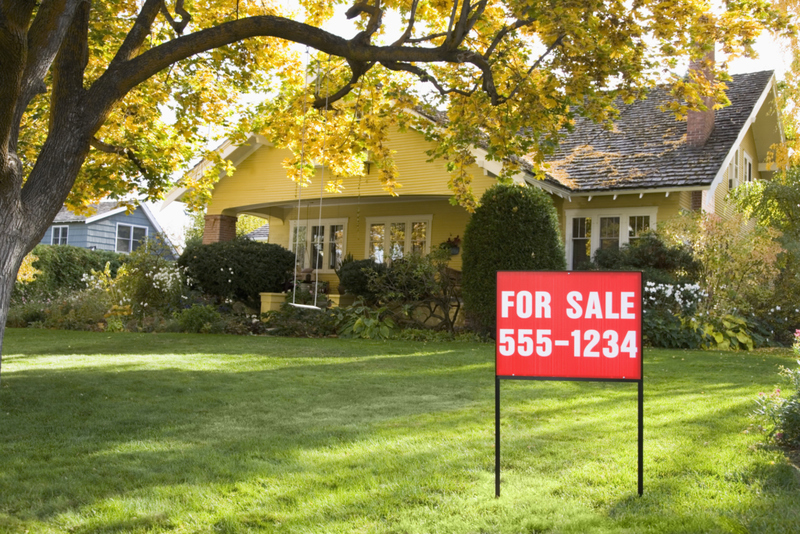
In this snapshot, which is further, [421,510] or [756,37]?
[756,37]

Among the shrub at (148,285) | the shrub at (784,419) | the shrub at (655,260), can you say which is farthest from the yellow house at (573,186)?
the shrub at (784,419)

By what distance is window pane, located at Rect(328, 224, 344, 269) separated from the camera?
72.0 ft

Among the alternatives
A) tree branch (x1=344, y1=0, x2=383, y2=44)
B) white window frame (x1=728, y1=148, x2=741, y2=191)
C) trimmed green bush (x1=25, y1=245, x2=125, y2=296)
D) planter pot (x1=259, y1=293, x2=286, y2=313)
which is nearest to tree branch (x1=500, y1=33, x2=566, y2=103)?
tree branch (x1=344, y1=0, x2=383, y2=44)

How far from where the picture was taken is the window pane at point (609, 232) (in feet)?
59.7

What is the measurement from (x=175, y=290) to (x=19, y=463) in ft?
43.6

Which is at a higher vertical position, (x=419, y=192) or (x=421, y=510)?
(x=419, y=192)

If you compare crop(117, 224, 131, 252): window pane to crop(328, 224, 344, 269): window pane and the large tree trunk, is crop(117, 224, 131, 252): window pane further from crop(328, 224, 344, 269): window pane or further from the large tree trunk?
the large tree trunk

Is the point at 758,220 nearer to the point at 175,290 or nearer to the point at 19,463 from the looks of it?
the point at 175,290

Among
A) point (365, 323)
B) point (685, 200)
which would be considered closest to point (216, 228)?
point (365, 323)

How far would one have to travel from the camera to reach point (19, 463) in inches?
195

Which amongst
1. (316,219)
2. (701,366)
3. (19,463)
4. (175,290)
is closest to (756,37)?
(701,366)

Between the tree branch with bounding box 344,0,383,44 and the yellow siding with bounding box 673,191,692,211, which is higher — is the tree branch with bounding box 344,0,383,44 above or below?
above

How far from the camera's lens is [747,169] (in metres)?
22.8

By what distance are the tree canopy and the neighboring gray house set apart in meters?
20.3
